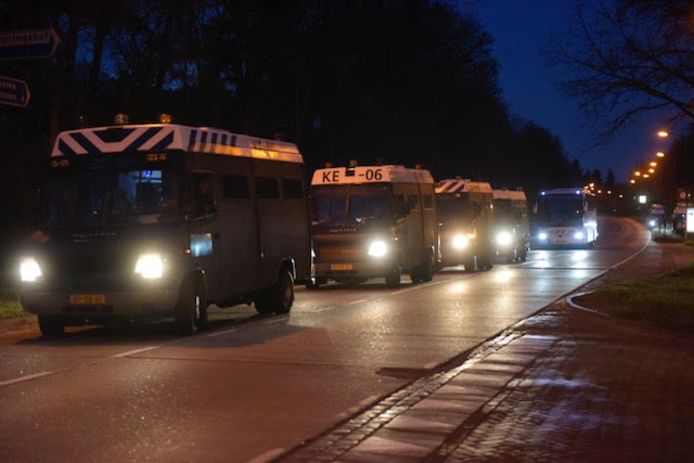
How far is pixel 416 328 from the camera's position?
16891 mm

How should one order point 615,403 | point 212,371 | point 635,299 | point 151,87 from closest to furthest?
point 615,403, point 212,371, point 635,299, point 151,87

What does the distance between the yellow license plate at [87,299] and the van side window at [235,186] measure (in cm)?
309

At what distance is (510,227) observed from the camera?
4400 cm

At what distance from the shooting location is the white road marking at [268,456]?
302 inches

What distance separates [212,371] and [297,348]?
8.03ft

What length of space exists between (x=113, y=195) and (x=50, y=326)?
2330 mm

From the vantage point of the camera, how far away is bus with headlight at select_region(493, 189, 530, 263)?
4322 centimetres

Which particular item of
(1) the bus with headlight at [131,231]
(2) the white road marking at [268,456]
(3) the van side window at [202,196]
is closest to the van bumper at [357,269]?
(1) the bus with headlight at [131,231]

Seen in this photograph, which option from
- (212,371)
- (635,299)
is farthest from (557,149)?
(212,371)

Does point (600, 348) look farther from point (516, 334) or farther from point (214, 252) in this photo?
point (214, 252)

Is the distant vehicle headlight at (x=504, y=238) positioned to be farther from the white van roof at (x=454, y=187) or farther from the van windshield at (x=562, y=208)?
the van windshield at (x=562, y=208)

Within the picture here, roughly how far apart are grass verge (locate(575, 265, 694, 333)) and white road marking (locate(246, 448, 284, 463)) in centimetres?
1019

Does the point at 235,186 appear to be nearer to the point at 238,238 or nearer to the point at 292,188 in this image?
the point at 238,238

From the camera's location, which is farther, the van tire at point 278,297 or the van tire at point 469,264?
the van tire at point 469,264
